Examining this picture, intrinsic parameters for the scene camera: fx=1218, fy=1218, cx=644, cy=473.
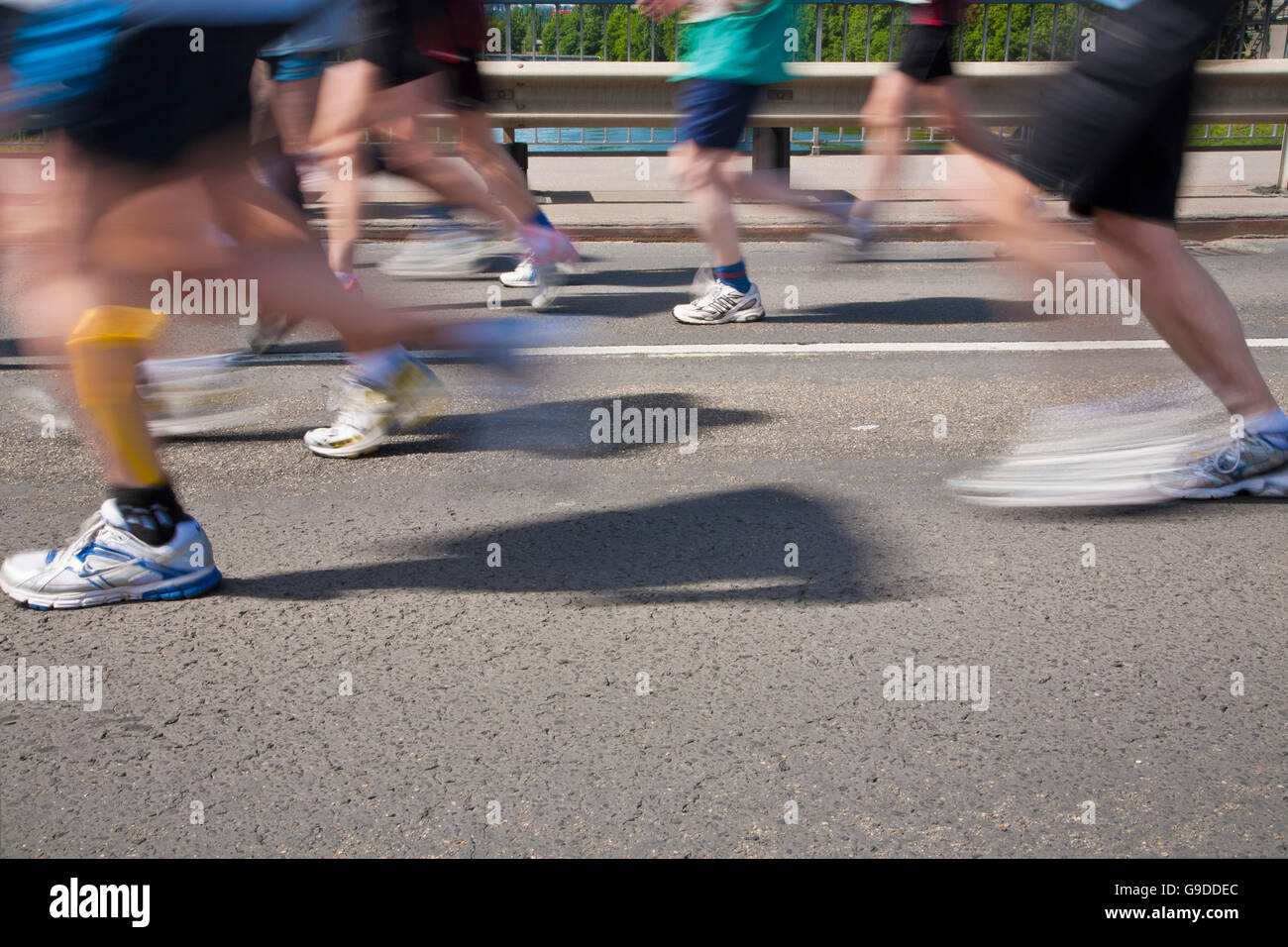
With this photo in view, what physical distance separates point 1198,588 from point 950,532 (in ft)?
1.99

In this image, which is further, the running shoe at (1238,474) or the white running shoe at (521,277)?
the white running shoe at (521,277)

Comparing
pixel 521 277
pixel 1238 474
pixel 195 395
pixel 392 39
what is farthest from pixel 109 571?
pixel 521 277

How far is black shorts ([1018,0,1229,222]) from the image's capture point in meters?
2.96

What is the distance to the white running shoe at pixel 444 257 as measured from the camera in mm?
6281

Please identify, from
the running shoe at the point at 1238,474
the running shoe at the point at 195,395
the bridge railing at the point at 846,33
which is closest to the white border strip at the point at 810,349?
the running shoe at the point at 195,395

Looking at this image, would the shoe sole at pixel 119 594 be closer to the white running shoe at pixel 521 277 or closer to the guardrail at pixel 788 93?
the white running shoe at pixel 521 277

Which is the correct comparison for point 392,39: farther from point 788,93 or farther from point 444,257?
point 788,93

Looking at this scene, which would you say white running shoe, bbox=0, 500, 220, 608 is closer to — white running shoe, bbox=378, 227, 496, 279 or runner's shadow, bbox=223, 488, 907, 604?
runner's shadow, bbox=223, 488, 907, 604

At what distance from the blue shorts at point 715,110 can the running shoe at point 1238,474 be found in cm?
268

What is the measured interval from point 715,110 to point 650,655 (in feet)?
11.1

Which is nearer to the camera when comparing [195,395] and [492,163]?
[195,395]

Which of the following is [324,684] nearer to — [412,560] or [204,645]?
[204,645]

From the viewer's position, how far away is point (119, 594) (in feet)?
8.93
